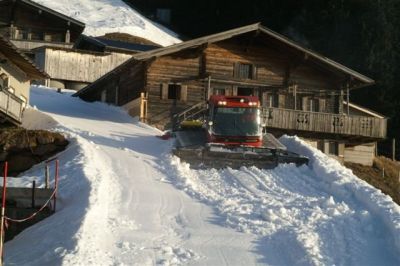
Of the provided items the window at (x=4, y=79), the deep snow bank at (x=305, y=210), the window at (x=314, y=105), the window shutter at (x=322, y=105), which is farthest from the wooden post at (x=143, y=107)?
the deep snow bank at (x=305, y=210)

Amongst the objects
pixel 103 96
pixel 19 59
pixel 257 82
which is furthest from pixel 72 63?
pixel 19 59

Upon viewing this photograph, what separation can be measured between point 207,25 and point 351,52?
2244 cm

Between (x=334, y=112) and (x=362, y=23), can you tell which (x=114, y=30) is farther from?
(x=334, y=112)

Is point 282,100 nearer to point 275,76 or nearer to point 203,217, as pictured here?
point 275,76

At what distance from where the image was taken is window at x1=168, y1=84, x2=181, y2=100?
113ft

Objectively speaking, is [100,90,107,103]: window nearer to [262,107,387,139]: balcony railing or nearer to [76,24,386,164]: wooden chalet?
[76,24,386,164]: wooden chalet

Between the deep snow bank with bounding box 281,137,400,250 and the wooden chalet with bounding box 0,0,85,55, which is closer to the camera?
the deep snow bank with bounding box 281,137,400,250

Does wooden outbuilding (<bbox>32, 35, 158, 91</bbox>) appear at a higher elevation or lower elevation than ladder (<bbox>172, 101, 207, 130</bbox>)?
higher

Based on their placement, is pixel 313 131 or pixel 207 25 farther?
pixel 207 25

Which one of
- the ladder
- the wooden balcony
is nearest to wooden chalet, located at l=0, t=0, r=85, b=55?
the ladder

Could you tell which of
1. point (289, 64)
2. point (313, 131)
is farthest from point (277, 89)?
point (313, 131)

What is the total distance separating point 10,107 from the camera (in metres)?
Result: 24.1

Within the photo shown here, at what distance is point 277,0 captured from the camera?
204 ft

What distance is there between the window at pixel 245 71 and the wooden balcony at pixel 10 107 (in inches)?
541
